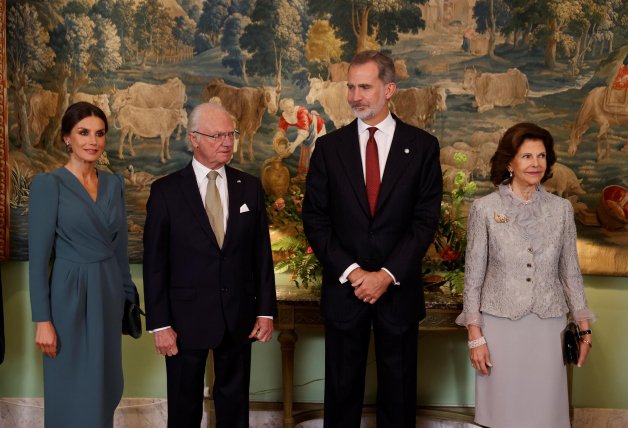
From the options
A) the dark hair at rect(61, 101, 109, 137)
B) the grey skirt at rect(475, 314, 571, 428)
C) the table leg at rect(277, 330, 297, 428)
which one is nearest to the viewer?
the grey skirt at rect(475, 314, 571, 428)

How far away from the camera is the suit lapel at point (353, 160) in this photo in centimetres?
348

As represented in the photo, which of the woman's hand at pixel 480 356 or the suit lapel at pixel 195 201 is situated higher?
the suit lapel at pixel 195 201

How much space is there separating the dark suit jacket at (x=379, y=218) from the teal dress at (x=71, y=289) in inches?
38.7

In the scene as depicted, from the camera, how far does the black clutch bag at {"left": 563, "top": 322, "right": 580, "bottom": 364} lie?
335 cm

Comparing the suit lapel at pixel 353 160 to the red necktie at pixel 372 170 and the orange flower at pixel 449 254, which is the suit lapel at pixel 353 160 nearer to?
the red necktie at pixel 372 170

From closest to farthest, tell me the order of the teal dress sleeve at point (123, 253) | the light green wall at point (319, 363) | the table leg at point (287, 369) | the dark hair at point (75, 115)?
the dark hair at point (75, 115)
the teal dress sleeve at point (123, 253)
the table leg at point (287, 369)
the light green wall at point (319, 363)

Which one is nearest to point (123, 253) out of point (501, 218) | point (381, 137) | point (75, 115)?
point (75, 115)

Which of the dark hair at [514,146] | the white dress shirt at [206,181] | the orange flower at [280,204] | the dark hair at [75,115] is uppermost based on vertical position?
the dark hair at [75,115]

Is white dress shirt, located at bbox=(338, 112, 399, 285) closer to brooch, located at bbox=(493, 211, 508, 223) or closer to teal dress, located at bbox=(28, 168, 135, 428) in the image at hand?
brooch, located at bbox=(493, 211, 508, 223)

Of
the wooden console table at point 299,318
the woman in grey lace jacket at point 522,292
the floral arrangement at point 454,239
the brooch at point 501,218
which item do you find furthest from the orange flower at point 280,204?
the brooch at point 501,218

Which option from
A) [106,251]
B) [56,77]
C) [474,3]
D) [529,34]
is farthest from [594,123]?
[56,77]

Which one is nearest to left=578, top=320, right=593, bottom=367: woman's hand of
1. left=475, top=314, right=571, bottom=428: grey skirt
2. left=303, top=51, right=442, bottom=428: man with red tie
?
left=475, top=314, right=571, bottom=428: grey skirt

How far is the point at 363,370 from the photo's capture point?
3607 mm

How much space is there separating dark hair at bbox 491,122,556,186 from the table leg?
1726 millimetres
